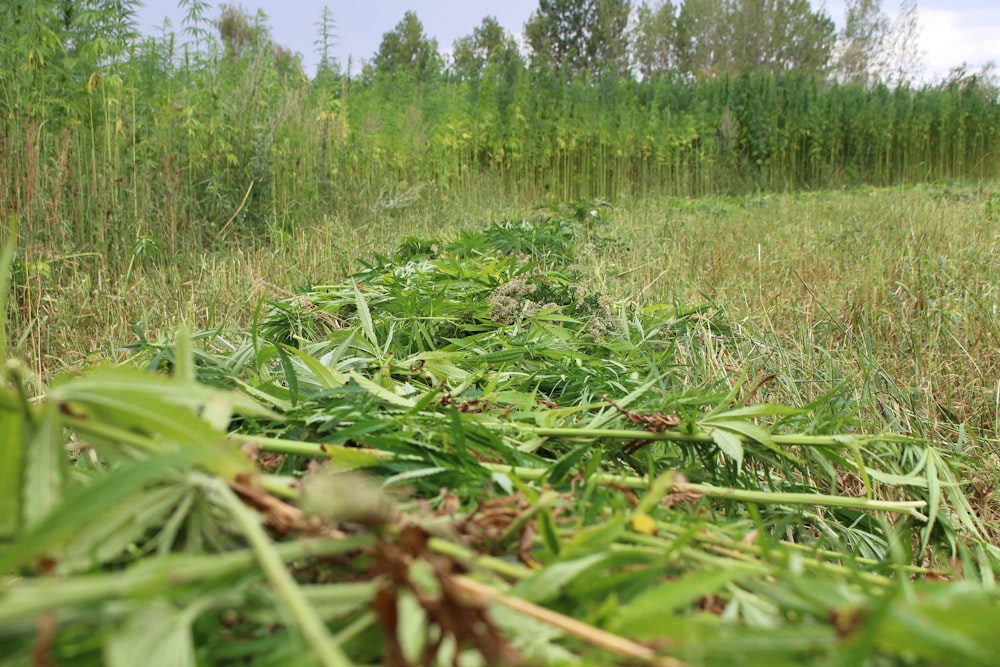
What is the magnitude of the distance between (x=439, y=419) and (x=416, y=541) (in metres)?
0.57

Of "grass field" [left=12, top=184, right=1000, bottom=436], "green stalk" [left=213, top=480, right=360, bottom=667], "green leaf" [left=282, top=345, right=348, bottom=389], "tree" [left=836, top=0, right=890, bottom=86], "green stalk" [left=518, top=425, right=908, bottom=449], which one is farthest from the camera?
"tree" [left=836, top=0, right=890, bottom=86]

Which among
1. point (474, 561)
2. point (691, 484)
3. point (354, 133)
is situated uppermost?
point (354, 133)

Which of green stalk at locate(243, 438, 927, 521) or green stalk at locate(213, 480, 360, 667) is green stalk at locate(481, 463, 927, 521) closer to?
green stalk at locate(243, 438, 927, 521)

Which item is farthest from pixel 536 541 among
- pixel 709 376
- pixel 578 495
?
pixel 709 376

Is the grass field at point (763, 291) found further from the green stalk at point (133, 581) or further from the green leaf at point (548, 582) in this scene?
the green stalk at point (133, 581)

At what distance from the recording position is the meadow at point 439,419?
0.46 m

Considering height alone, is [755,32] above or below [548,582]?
above

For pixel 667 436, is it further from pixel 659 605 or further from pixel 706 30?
pixel 706 30

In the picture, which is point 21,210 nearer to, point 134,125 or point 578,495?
point 134,125

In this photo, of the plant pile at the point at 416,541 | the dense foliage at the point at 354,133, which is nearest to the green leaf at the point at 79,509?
the plant pile at the point at 416,541

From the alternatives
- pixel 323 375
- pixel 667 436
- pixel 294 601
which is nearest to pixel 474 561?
pixel 294 601

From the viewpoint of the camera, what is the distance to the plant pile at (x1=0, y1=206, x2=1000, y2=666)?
0.43 m

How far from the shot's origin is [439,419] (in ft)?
3.44

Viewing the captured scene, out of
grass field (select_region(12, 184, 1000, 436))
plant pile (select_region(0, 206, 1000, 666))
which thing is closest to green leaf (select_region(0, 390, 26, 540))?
plant pile (select_region(0, 206, 1000, 666))
